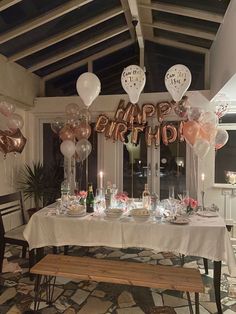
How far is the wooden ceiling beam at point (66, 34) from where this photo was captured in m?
3.92

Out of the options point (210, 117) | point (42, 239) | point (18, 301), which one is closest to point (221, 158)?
point (210, 117)

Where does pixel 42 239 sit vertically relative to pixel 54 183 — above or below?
below

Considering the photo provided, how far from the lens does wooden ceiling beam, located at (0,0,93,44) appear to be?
346 cm

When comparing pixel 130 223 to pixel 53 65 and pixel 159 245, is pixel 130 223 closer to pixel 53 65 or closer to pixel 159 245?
pixel 159 245

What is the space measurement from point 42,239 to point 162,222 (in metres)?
1.21

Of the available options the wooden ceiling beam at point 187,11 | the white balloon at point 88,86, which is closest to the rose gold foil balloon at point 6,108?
the white balloon at point 88,86

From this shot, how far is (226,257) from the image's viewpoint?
2240 millimetres

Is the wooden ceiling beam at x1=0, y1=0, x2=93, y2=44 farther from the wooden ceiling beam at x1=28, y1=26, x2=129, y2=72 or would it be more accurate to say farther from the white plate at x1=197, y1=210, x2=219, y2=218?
the white plate at x1=197, y1=210, x2=219, y2=218

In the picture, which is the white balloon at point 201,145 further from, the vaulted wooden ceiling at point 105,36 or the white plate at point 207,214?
the vaulted wooden ceiling at point 105,36

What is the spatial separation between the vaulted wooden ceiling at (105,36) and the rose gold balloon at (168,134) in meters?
0.85

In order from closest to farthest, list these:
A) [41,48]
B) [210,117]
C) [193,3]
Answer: [193,3], [210,117], [41,48]

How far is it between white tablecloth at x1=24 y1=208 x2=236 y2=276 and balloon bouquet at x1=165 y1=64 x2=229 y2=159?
1.38 m

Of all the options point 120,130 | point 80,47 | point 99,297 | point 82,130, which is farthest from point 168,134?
point 99,297

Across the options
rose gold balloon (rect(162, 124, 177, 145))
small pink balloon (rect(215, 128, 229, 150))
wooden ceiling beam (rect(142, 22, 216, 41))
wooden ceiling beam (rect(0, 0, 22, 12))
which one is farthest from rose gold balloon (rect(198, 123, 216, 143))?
wooden ceiling beam (rect(0, 0, 22, 12))
